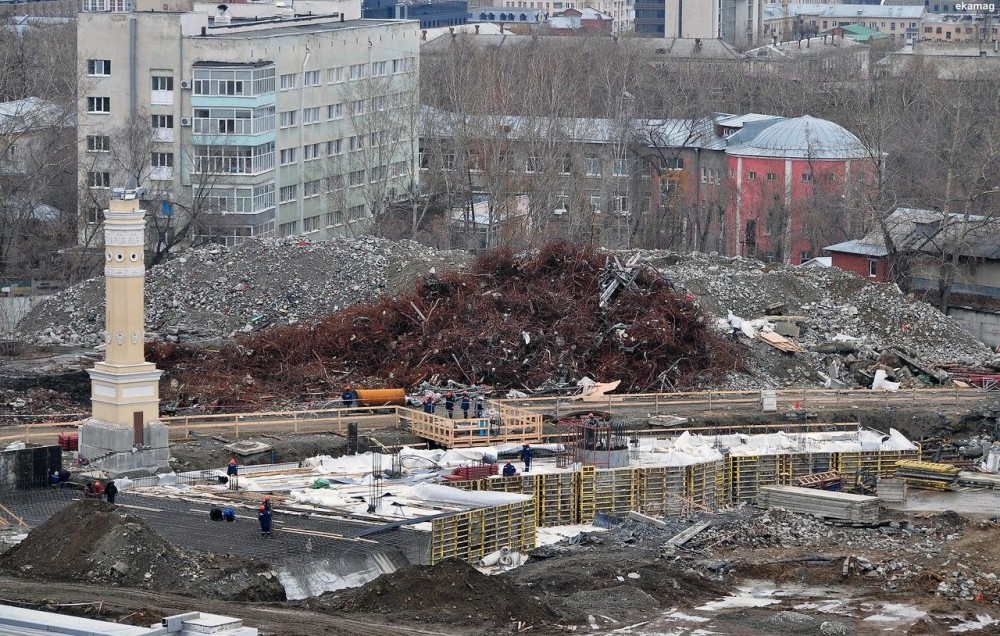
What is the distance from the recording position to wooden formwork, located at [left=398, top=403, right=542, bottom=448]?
1556 inches

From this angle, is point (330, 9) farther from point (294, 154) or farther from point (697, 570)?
point (697, 570)

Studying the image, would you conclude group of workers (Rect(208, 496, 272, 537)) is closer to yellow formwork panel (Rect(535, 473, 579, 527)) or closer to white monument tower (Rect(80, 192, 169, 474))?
white monument tower (Rect(80, 192, 169, 474))

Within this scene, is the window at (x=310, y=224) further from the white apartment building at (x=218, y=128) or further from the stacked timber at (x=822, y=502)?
the stacked timber at (x=822, y=502)

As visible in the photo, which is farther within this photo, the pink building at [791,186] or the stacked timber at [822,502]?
the pink building at [791,186]

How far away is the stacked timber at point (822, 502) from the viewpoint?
37.1 metres

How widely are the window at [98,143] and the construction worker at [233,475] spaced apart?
35.5m

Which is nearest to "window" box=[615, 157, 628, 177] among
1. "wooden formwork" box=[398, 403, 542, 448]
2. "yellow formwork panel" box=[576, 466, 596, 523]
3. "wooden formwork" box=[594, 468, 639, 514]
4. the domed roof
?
the domed roof

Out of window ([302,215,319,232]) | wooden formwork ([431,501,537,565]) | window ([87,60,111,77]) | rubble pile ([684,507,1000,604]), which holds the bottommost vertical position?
rubble pile ([684,507,1000,604])

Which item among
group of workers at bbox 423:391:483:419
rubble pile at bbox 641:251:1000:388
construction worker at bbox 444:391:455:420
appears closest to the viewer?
group of workers at bbox 423:391:483:419

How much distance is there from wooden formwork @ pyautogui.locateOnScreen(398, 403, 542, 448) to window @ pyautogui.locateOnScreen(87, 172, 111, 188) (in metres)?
31.6

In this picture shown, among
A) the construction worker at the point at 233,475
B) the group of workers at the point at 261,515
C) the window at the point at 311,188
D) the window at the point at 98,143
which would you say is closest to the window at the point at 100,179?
the window at the point at 98,143

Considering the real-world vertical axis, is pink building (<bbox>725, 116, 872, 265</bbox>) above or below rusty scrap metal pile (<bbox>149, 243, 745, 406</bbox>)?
above

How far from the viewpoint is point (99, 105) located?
71.1 m

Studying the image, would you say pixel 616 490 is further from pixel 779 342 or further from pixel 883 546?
pixel 779 342
